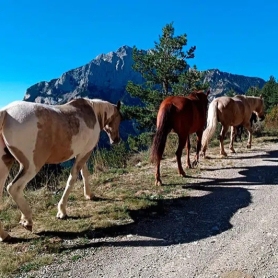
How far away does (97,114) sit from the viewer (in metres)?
6.42

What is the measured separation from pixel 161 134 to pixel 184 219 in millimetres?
2294

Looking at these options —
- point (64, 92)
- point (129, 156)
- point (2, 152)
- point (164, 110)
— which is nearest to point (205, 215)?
point (164, 110)

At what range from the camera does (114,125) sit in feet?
23.3

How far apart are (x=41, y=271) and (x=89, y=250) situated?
698mm

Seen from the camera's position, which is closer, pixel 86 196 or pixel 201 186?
pixel 86 196

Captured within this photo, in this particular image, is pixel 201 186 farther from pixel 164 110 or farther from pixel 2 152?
pixel 2 152

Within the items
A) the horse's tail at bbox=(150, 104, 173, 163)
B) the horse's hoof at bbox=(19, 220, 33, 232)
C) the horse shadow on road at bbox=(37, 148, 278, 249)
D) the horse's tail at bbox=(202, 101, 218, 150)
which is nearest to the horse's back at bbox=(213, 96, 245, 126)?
the horse's tail at bbox=(202, 101, 218, 150)

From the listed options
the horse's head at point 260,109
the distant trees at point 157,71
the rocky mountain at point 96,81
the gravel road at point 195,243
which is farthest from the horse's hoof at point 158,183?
the rocky mountain at point 96,81

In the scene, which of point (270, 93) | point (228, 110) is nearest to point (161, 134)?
point (228, 110)

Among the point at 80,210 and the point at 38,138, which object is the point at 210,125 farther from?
the point at 38,138

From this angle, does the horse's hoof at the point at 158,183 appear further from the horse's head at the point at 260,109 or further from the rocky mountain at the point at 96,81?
the rocky mountain at the point at 96,81

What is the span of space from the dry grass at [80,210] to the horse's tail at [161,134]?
69cm

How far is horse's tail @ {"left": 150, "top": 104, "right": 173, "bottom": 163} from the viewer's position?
7.13 m

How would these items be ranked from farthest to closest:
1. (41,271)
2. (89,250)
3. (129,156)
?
1. (129,156)
2. (89,250)
3. (41,271)
